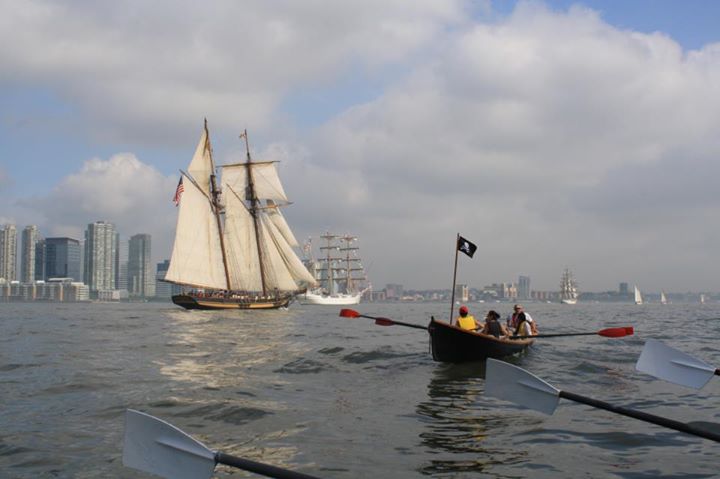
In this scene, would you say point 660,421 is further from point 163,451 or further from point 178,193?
point 178,193

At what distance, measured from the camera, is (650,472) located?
8312 millimetres

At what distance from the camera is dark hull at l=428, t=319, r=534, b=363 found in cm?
1783

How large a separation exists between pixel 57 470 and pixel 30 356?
1574cm

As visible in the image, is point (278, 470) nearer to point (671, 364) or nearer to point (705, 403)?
point (671, 364)

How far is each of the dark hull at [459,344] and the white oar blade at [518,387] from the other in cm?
1004

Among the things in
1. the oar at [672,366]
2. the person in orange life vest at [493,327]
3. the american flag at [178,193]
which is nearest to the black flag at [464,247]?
the person in orange life vest at [493,327]

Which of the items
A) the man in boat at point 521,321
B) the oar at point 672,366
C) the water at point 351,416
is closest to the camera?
the water at point 351,416

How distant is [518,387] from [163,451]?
13.4 feet

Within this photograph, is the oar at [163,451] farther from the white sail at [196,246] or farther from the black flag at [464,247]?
the white sail at [196,246]

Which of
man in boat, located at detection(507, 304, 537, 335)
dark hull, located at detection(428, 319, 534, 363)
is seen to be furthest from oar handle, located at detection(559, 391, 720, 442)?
man in boat, located at detection(507, 304, 537, 335)

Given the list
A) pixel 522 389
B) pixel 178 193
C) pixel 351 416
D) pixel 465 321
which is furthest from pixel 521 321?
pixel 178 193

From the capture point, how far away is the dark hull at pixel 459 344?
17828mm

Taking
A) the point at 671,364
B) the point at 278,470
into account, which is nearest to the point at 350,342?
the point at 671,364

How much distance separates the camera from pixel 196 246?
71000 mm
